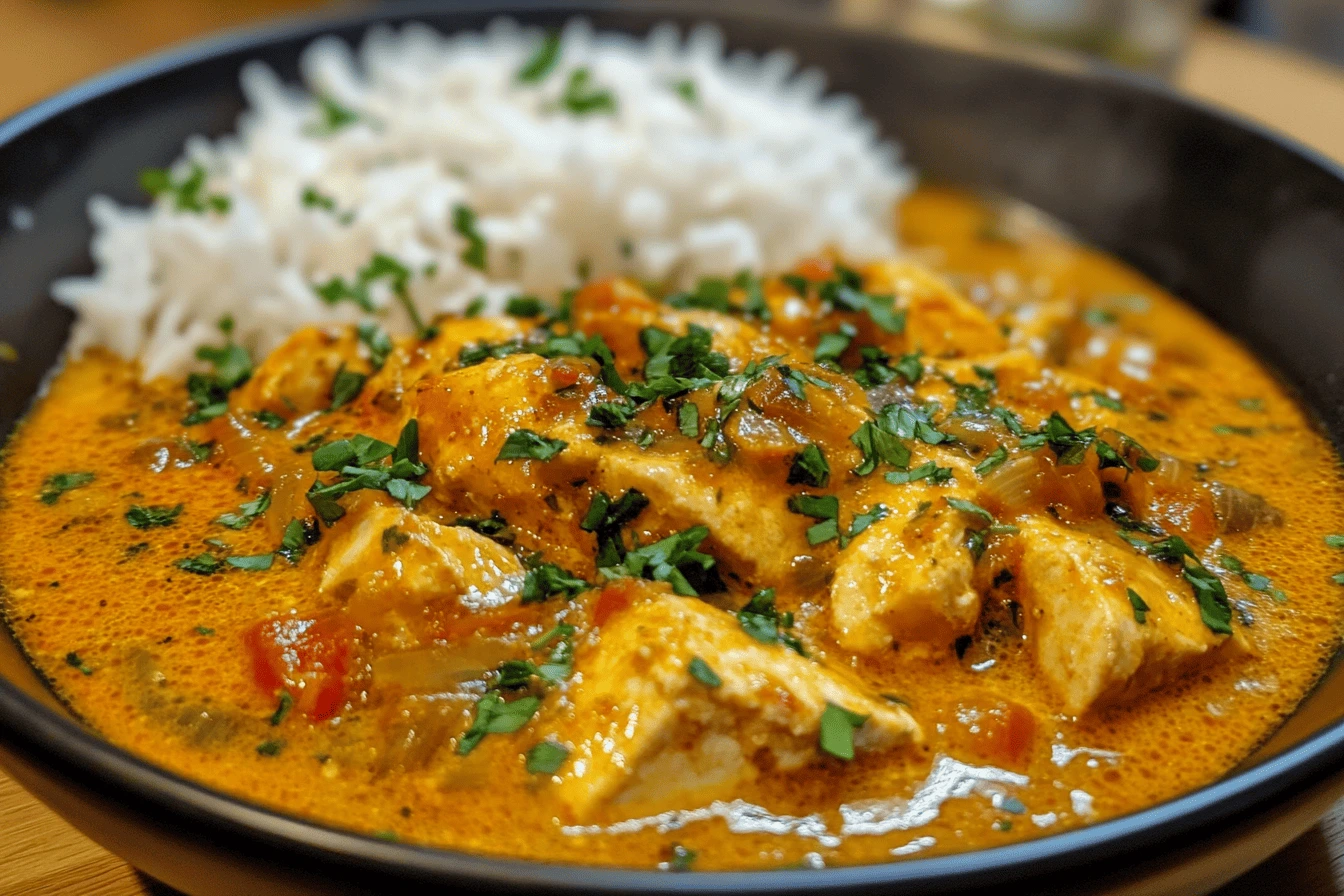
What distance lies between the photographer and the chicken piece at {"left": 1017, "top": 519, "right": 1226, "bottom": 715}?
1807 mm

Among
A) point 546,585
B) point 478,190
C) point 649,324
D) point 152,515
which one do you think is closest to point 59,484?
point 152,515

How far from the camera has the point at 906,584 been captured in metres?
1.88

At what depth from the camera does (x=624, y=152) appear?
137 inches

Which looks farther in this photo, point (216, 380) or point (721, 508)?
point (216, 380)

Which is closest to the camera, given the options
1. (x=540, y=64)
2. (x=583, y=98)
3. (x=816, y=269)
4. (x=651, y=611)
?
(x=651, y=611)

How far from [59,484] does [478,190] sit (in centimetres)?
147

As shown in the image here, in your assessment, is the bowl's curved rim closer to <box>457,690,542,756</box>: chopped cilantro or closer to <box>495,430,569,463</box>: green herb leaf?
<box>457,690,542,756</box>: chopped cilantro

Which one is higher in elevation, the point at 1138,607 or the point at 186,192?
the point at 186,192

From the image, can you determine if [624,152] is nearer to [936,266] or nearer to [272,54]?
[936,266]

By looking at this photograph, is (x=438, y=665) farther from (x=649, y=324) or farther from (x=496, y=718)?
(x=649, y=324)

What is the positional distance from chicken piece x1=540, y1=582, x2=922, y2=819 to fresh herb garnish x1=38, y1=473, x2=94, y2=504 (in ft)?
4.13

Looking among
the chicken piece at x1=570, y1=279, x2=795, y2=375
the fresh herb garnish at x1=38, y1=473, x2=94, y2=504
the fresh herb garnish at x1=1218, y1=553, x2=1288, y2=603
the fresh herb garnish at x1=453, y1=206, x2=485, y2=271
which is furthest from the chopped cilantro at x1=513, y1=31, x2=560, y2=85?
the fresh herb garnish at x1=1218, y1=553, x2=1288, y2=603

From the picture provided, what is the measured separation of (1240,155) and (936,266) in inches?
34.6

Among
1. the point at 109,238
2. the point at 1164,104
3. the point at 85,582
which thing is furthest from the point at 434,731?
the point at 1164,104
